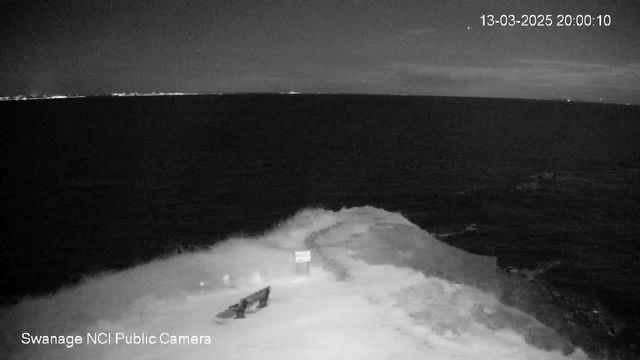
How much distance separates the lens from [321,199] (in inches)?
1230

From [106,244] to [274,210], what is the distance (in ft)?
32.7

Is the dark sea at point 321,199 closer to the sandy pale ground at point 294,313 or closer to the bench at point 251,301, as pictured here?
the sandy pale ground at point 294,313

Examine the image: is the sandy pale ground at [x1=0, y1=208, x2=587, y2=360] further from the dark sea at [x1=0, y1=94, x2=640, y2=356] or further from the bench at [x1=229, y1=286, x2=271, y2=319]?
the dark sea at [x1=0, y1=94, x2=640, y2=356]

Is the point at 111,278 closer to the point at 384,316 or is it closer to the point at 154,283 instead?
the point at 154,283

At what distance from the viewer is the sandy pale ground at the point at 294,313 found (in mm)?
9273

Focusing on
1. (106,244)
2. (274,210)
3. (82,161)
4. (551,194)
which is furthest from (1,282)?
(551,194)

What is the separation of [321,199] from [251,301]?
65.7ft

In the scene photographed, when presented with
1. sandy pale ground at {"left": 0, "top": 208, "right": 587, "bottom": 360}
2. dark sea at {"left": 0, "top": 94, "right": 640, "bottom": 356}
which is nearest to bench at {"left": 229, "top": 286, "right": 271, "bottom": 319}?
sandy pale ground at {"left": 0, "top": 208, "right": 587, "bottom": 360}

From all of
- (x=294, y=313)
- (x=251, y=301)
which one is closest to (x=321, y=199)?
(x=251, y=301)

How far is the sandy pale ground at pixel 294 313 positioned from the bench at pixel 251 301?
0.72 feet

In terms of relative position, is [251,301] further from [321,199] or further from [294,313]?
[321,199]

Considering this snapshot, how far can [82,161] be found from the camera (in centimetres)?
4353

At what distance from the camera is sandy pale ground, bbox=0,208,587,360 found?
927 centimetres

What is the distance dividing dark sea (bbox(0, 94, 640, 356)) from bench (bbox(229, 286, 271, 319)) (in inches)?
339
